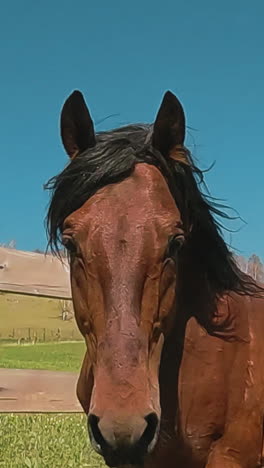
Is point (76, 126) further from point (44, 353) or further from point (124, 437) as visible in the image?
point (44, 353)

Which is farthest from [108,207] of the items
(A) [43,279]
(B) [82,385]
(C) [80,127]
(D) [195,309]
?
(A) [43,279]

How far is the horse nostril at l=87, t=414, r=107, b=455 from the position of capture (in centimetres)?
225

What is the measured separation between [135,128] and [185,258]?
0.60 m

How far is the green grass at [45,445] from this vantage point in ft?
17.1

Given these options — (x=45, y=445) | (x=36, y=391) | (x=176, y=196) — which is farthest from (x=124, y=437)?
(x=45, y=445)

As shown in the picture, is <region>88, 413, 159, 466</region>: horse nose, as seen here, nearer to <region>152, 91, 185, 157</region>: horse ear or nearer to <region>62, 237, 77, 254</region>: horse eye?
<region>62, 237, 77, 254</region>: horse eye

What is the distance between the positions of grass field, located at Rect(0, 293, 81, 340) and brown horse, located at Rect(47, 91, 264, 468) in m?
18.9

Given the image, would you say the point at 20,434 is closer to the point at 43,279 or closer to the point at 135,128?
the point at 43,279

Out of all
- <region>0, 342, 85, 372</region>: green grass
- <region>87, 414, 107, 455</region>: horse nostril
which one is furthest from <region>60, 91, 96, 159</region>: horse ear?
<region>0, 342, 85, 372</region>: green grass

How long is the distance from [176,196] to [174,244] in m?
0.30

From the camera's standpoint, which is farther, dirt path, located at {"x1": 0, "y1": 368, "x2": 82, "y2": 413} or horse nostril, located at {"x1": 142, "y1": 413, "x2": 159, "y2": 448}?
dirt path, located at {"x1": 0, "y1": 368, "x2": 82, "y2": 413}

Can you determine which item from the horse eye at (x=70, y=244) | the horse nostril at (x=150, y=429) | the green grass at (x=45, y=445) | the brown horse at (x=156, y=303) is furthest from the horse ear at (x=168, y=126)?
the green grass at (x=45, y=445)

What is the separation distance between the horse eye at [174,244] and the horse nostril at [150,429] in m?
0.60

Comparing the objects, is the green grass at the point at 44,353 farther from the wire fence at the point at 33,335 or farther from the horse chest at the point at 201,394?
the horse chest at the point at 201,394
